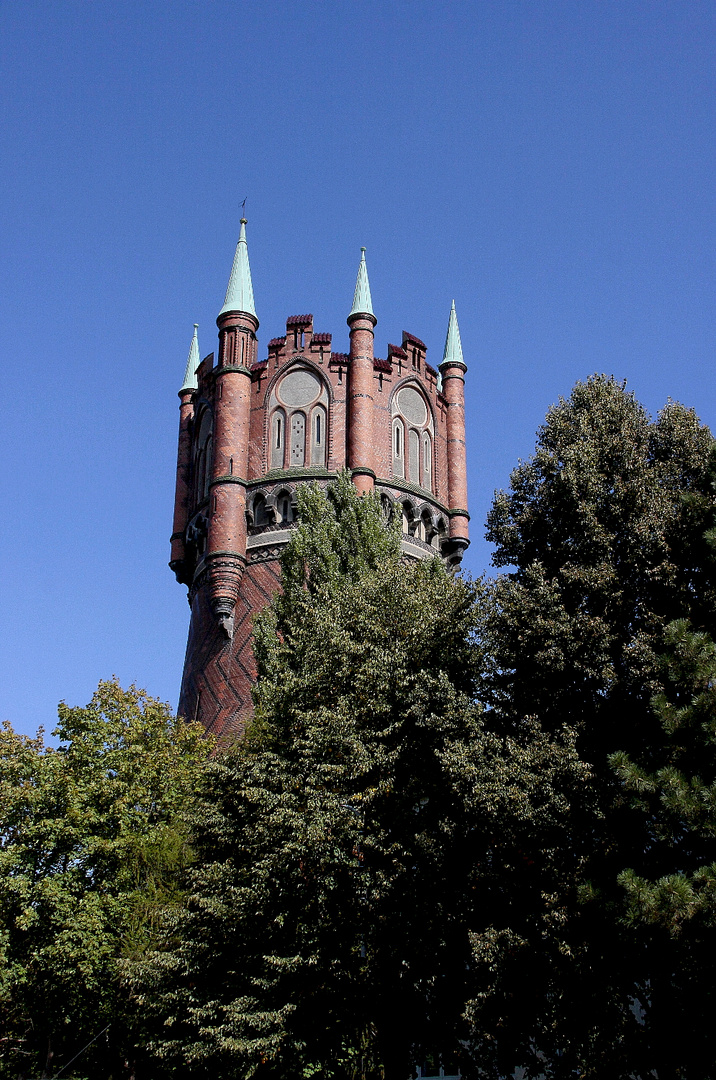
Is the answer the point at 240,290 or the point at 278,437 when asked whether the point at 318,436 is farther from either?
the point at 240,290

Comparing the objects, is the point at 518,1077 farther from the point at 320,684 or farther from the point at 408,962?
the point at 320,684

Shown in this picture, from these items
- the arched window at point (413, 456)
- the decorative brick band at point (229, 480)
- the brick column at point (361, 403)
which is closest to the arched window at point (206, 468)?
the decorative brick band at point (229, 480)

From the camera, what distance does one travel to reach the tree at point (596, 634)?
1466 centimetres

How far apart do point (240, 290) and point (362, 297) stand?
3.81 m

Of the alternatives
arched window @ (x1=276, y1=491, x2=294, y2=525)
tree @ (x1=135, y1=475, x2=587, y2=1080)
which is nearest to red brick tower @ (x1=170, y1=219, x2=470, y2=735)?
arched window @ (x1=276, y1=491, x2=294, y2=525)

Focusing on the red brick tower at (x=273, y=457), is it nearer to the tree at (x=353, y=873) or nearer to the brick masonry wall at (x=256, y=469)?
the brick masonry wall at (x=256, y=469)

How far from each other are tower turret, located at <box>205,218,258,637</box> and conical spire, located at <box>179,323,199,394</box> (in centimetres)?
436

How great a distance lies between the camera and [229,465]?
114ft

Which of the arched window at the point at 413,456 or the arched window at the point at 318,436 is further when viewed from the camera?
the arched window at the point at 413,456

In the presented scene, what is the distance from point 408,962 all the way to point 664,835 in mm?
4708

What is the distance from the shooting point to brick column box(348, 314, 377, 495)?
3434cm

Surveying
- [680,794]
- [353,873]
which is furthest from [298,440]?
[680,794]

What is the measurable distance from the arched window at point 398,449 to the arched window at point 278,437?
11.2 feet

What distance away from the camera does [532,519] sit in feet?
59.8
